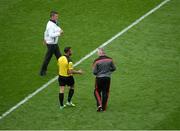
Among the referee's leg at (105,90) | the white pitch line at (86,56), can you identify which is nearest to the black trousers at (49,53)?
the white pitch line at (86,56)

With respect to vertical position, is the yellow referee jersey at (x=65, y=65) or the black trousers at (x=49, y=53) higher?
the yellow referee jersey at (x=65, y=65)

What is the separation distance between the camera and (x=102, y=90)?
17234 mm

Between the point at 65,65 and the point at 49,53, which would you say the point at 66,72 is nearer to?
the point at 65,65

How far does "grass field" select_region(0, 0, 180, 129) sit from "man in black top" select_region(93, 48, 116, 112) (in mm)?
387

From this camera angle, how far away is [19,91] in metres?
18.8

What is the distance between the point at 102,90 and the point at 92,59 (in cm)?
346

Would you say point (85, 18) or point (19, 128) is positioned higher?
point (85, 18)

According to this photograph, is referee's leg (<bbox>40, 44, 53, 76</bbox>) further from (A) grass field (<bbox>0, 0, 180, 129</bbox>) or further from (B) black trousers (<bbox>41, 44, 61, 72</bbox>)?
(A) grass field (<bbox>0, 0, 180, 129</bbox>)

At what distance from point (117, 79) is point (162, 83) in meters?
1.39

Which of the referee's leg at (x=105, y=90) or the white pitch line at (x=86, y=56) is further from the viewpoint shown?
the white pitch line at (x=86, y=56)

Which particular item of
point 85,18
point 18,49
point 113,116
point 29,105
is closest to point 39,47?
point 18,49

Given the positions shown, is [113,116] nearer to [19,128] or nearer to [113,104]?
[113,104]

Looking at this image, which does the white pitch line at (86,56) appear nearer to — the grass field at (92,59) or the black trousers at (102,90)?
the grass field at (92,59)

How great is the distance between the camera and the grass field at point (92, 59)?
55.8 ft
